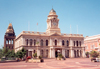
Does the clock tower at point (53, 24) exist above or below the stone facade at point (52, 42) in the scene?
above

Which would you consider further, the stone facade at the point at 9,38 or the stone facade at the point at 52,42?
the stone facade at the point at 9,38

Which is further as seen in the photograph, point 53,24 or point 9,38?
point 9,38

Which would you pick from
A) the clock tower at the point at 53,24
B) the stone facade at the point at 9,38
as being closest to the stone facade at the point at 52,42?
the clock tower at the point at 53,24

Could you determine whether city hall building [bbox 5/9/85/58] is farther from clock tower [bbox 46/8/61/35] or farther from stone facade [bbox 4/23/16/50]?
stone facade [bbox 4/23/16/50]

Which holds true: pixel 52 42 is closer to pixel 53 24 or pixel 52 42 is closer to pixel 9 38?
pixel 53 24

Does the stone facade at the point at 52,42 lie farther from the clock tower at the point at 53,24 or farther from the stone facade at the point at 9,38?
the stone facade at the point at 9,38

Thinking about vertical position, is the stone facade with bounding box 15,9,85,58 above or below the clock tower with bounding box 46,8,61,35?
below

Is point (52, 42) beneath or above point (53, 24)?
beneath

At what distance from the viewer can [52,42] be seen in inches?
2517

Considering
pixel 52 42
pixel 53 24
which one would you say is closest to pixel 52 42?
pixel 52 42

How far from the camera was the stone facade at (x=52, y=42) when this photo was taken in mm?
61031

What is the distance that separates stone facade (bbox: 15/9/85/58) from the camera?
6103 cm

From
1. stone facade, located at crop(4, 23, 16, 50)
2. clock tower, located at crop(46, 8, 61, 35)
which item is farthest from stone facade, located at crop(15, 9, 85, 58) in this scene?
stone facade, located at crop(4, 23, 16, 50)

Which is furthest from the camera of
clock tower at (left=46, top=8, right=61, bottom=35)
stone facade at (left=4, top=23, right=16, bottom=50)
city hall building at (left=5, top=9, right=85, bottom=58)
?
stone facade at (left=4, top=23, right=16, bottom=50)
